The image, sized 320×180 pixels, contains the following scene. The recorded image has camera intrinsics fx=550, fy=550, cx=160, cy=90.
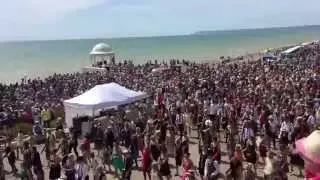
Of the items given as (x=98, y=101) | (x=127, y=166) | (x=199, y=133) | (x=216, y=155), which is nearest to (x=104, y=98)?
(x=98, y=101)

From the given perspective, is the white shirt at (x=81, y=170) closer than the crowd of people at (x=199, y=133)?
Yes

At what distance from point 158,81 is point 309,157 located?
30.3m

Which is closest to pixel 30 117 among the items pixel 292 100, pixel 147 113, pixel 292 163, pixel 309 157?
pixel 147 113

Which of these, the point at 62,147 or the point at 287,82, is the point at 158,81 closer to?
the point at 287,82

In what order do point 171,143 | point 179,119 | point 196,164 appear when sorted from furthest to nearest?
point 179,119
point 171,143
point 196,164

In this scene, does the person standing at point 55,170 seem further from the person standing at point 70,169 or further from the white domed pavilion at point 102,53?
the white domed pavilion at point 102,53

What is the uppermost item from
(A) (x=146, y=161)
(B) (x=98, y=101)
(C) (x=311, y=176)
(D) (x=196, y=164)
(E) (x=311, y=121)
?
(C) (x=311, y=176)

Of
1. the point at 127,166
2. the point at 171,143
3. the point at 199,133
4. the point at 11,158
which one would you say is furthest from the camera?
the point at 199,133

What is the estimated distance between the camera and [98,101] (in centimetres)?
1869

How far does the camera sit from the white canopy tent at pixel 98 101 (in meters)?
18.7

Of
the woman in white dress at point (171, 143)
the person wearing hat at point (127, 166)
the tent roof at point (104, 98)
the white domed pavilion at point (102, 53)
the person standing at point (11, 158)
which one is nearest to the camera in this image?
the person wearing hat at point (127, 166)

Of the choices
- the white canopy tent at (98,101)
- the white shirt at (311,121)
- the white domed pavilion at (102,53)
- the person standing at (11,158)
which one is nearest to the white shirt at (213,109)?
the white canopy tent at (98,101)

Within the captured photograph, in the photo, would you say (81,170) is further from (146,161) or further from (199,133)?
(199,133)

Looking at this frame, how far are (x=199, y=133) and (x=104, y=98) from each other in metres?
3.95
